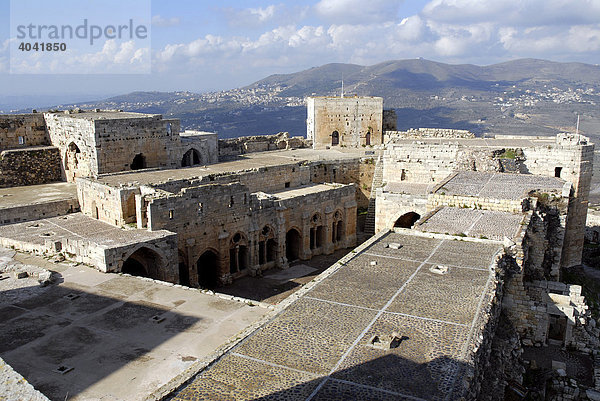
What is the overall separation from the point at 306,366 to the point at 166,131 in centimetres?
2038

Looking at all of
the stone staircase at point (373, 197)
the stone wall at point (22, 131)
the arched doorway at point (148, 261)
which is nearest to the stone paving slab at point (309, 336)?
the arched doorway at point (148, 261)

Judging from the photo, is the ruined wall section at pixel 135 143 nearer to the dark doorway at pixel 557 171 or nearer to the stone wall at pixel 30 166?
the stone wall at pixel 30 166

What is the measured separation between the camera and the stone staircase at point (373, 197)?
95.6 feet

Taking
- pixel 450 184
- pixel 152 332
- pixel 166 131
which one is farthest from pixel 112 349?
pixel 166 131

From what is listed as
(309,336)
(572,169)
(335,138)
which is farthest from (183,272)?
(335,138)

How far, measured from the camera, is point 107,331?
12.6 metres

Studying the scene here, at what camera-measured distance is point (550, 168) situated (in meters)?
25.4

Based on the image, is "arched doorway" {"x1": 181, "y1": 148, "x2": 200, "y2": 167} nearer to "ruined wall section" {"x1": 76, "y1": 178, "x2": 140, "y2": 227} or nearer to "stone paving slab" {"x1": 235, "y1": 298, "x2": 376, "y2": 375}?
"ruined wall section" {"x1": 76, "y1": 178, "x2": 140, "y2": 227}

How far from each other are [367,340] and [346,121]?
3063 centimetres

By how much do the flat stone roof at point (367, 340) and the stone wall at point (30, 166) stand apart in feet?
61.9

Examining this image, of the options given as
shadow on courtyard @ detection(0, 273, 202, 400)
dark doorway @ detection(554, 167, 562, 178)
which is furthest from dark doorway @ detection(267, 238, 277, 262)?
dark doorway @ detection(554, 167, 562, 178)

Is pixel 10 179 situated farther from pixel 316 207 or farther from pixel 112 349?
pixel 112 349

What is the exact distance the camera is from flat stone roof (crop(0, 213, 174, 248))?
18.0 m

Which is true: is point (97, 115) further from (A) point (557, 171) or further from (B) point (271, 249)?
(A) point (557, 171)
